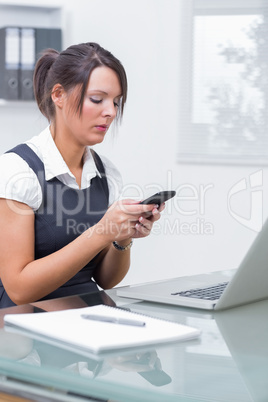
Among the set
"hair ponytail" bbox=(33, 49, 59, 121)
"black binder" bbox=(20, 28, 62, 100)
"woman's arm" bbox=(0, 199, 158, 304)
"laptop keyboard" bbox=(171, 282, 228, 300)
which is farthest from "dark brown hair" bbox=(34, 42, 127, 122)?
"black binder" bbox=(20, 28, 62, 100)

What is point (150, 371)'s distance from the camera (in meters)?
0.81

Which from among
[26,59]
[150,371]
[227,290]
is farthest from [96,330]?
[26,59]

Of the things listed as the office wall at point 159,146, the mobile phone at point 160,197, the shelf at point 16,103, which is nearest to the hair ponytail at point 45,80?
the mobile phone at point 160,197

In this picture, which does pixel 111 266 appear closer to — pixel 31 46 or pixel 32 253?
pixel 32 253

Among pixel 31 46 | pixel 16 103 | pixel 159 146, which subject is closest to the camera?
pixel 31 46

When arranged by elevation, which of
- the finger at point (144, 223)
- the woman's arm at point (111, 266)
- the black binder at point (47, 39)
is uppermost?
the black binder at point (47, 39)

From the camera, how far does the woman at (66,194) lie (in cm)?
148

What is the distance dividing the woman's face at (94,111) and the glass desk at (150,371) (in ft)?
2.68

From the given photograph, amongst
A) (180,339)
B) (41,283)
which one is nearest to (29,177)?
(41,283)

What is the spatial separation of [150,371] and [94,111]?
1.01 metres

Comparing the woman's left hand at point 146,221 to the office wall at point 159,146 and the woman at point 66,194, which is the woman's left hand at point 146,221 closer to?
the woman at point 66,194

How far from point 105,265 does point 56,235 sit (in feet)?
0.69

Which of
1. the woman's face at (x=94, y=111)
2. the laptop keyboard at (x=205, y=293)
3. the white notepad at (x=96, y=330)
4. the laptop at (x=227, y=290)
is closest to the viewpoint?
the white notepad at (x=96, y=330)

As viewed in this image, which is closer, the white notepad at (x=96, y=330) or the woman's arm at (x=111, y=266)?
the white notepad at (x=96, y=330)
